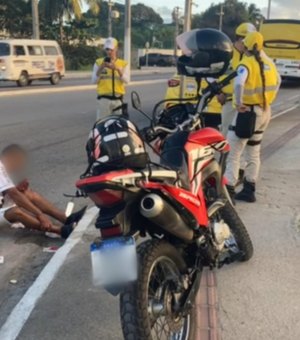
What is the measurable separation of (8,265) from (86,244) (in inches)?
27.5

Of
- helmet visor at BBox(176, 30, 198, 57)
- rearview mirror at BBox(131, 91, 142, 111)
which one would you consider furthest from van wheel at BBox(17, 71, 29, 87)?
rearview mirror at BBox(131, 91, 142, 111)

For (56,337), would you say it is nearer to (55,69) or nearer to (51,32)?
(55,69)

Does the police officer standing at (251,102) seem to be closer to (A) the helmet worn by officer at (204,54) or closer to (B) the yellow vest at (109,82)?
(A) the helmet worn by officer at (204,54)

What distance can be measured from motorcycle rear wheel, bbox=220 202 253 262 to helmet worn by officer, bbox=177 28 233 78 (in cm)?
103

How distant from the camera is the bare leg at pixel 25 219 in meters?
5.32

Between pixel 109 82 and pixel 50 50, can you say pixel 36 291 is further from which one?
pixel 50 50

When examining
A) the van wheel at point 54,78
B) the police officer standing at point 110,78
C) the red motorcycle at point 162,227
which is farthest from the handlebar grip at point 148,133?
the van wheel at point 54,78

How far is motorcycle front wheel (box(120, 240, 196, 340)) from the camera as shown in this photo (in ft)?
8.95

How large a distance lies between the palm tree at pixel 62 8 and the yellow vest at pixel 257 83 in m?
40.3

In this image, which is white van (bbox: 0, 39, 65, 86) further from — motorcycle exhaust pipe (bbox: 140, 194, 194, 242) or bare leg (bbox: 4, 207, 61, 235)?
motorcycle exhaust pipe (bbox: 140, 194, 194, 242)

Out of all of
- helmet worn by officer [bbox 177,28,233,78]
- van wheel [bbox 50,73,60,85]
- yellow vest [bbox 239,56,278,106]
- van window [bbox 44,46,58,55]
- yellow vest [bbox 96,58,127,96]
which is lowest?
van wheel [bbox 50,73,60,85]

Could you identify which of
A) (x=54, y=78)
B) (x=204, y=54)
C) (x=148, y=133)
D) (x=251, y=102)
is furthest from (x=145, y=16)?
(x=148, y=133)

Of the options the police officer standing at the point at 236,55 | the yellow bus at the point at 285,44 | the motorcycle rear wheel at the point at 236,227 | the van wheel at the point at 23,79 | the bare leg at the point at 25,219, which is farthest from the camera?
the van wheel at the point at 23,79

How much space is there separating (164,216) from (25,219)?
9.03 ft
